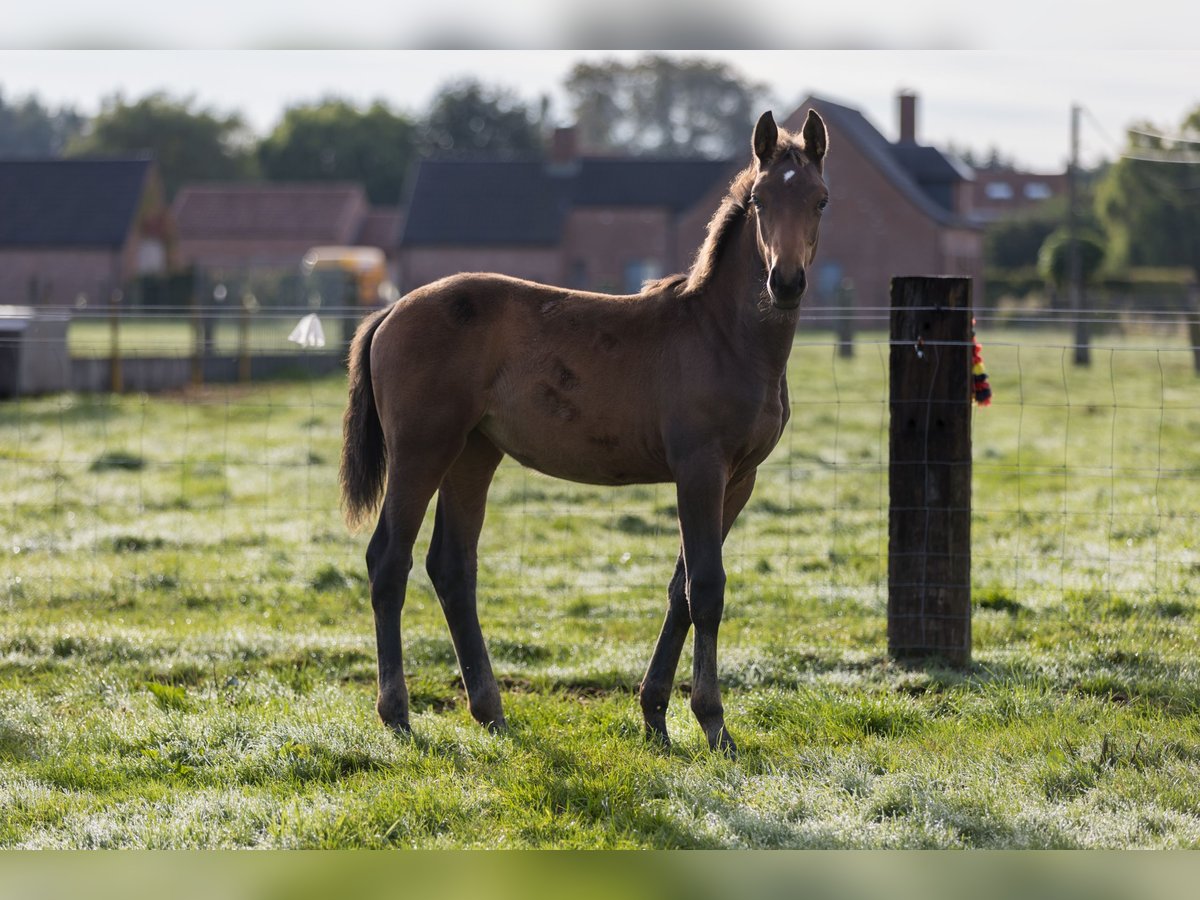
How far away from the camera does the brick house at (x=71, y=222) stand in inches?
2154

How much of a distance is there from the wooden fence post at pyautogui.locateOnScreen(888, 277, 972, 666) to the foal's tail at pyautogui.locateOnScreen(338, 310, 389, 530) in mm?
2758

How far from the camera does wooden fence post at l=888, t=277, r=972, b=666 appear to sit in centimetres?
663

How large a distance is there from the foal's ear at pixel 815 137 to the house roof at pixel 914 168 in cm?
4113

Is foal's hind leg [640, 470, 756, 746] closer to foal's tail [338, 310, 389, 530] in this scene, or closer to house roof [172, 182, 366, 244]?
foal's tail [338, 310, 389, 530]

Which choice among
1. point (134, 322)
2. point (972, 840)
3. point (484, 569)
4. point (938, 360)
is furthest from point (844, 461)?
point (134, 322)

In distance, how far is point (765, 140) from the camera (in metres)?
4.98

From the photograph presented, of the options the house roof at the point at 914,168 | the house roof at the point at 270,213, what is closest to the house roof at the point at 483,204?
the house roof at the point at 914,168

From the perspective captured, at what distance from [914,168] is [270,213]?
134ft

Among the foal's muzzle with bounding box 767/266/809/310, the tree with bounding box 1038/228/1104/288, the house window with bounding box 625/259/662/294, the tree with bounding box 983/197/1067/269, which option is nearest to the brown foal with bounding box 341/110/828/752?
the foal's muzzle with bounding box 767/266/809/310

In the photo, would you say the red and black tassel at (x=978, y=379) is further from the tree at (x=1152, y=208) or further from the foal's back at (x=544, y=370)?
the tree at (x=1152, y=208)

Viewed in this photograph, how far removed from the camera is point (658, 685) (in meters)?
5.39

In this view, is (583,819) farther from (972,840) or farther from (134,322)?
(134,322)

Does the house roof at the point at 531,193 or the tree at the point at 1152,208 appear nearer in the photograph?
the house roof at the point at 531,193

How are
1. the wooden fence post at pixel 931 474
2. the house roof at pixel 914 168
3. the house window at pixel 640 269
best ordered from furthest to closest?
the house window at pixel 640 269 → the house roof at pixel 914 168 → the wooden fence post at pixel 931 474
